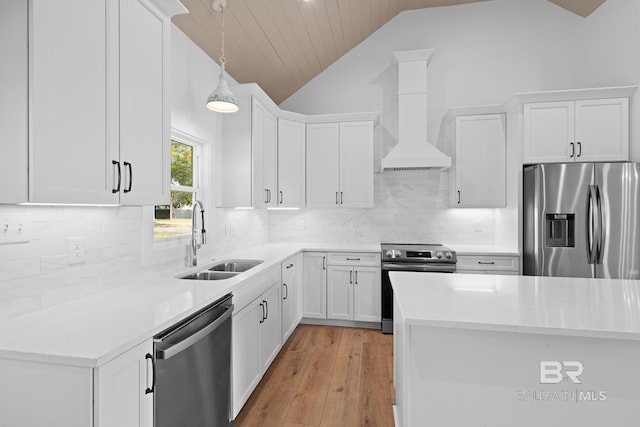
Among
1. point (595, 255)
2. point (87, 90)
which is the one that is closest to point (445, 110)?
point (595, 255)

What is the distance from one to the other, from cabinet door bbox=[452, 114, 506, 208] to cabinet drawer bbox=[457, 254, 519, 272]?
1.98 feet

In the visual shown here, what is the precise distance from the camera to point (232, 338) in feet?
6.27

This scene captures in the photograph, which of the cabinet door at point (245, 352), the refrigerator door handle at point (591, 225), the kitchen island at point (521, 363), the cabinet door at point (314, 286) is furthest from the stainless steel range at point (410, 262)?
the kitchen island at point (521, 363)

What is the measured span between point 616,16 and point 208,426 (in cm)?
506

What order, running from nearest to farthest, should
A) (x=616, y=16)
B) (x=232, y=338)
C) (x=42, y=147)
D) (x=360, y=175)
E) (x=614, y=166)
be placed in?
1. (x=42, y=147)
2. (x=232, y=338)
3. (x=614, y=166)
4. (x=616, y=16)
5. (x=360, y=175)

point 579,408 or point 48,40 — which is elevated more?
point 48,40

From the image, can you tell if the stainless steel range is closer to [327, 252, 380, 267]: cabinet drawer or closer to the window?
[327, 252, 380, 267]: cabinet drawer

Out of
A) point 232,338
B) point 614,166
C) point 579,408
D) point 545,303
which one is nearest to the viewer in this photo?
point 579,408

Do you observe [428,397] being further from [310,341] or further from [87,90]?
[310,341]

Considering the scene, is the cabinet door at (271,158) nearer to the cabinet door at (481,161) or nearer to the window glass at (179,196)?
the window glass at (179,196)

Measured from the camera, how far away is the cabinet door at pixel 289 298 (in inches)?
120

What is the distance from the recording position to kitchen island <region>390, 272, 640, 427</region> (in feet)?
4.09

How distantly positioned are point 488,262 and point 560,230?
2.35 ft

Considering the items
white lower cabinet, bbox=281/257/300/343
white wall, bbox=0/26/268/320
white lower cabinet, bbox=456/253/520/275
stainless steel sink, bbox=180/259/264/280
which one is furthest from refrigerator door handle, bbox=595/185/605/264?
white wall, bbox=0/26/268/320
